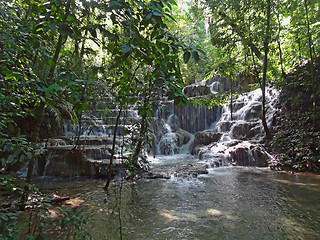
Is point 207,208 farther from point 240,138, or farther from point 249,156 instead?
point 240,138

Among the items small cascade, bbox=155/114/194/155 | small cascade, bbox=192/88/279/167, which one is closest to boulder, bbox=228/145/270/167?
small cascade, bbox=192/88/279/167

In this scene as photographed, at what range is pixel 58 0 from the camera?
1.24m

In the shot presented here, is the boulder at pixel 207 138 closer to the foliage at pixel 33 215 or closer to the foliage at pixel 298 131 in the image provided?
the foliage at pixel 298 131

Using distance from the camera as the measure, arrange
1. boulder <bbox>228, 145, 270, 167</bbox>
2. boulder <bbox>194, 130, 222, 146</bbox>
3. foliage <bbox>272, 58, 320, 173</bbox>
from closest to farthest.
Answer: foliage <bbox>272, 58, 320, 173</bbox>, boulder <bbox>228, 145, 270, 167</bbox>, boulder <bbox>194, 130, 222, 146</bbox>

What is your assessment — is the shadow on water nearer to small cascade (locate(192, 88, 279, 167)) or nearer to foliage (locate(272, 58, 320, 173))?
foliage (locate(272, 58, 320, 173))

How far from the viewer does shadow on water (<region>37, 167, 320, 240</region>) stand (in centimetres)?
280

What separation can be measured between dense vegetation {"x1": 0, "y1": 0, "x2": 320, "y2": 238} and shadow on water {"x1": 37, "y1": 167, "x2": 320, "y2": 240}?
1032 mm

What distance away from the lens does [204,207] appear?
3754 mm

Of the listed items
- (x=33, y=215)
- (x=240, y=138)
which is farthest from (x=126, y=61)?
(x=240, y=138)

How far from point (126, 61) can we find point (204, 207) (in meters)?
3.25

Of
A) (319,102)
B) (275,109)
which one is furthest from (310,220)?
(275,109)

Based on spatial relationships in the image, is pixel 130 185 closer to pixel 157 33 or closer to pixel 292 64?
pixel 157 33

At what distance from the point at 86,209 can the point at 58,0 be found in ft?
11.3

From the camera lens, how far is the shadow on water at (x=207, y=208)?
2801 millimetres
